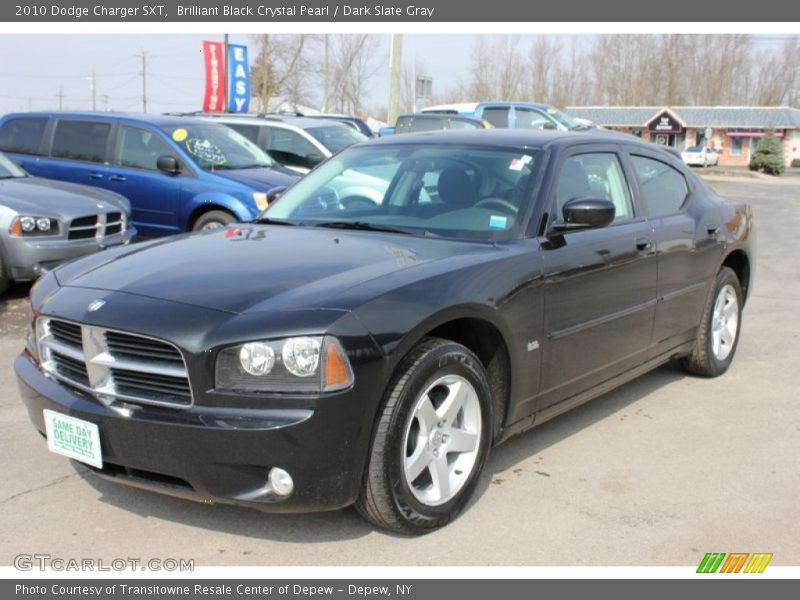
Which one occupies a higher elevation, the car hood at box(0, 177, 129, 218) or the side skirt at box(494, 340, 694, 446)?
the car hood at box(0, 177, 129, 218)

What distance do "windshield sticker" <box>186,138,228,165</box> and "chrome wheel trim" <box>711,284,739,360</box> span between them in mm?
5979

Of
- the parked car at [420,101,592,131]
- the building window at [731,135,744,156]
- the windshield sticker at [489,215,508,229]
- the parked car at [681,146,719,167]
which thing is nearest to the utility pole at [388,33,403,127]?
the parked car at [420,101,592,131]

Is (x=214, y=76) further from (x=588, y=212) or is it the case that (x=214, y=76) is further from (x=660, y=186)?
(x=588, y=212)

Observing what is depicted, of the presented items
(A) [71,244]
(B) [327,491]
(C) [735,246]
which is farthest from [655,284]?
(A) [71,244]

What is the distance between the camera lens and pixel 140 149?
9.95m

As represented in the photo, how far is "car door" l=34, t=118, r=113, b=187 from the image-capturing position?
10055 mm

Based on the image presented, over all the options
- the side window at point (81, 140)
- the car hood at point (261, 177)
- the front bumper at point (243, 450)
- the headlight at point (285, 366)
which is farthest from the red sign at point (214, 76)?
the headlight at point (285, 366)

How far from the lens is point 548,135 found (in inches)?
190

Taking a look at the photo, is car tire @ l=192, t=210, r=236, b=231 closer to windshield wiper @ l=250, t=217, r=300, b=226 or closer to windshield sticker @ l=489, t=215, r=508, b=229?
windshield wiper @ l=250, t=217, r=300, b=226

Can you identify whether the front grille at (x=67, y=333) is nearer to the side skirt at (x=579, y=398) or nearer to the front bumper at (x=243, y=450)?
the front bumper at (x=243, y=450)

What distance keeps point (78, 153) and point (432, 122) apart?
905 centimetres

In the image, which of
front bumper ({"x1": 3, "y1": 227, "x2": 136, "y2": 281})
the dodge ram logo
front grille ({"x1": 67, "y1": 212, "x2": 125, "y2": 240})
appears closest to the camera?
the dodge ram logo

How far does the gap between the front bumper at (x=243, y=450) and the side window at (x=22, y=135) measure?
818cm

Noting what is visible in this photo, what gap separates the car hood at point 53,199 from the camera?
7699mm
